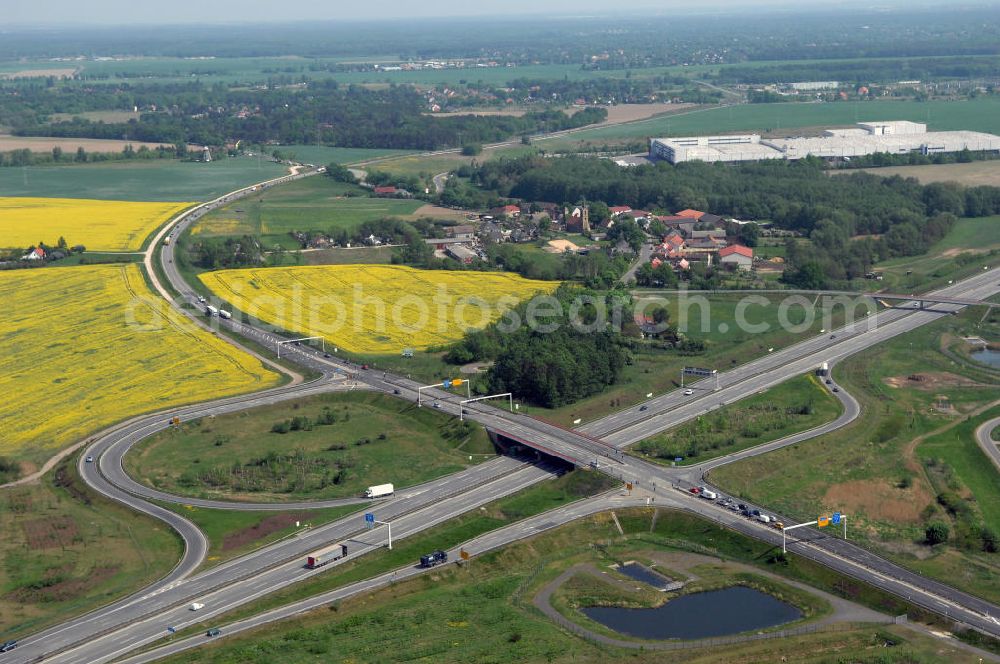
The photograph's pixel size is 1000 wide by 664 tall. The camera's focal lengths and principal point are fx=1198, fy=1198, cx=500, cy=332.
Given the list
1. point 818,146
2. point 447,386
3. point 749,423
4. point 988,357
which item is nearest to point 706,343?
point 749,423

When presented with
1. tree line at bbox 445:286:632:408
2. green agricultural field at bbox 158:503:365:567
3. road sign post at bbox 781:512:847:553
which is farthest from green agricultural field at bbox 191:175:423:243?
road sign post at bbox 781:512:847:553

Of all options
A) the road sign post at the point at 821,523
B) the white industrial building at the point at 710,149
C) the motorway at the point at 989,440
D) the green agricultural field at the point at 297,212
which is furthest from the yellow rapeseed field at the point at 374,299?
the white industrial building at the point at 710,149

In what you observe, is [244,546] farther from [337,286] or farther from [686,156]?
[686,156]

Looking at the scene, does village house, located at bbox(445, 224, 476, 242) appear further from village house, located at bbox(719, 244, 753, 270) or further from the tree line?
the tree line

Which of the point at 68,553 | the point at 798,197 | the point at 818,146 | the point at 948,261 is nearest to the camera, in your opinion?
the point at 68,553

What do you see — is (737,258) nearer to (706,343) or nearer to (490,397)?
(706,343)

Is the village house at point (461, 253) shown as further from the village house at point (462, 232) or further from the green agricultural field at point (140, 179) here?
the green agricultural field at point (140, 179)
